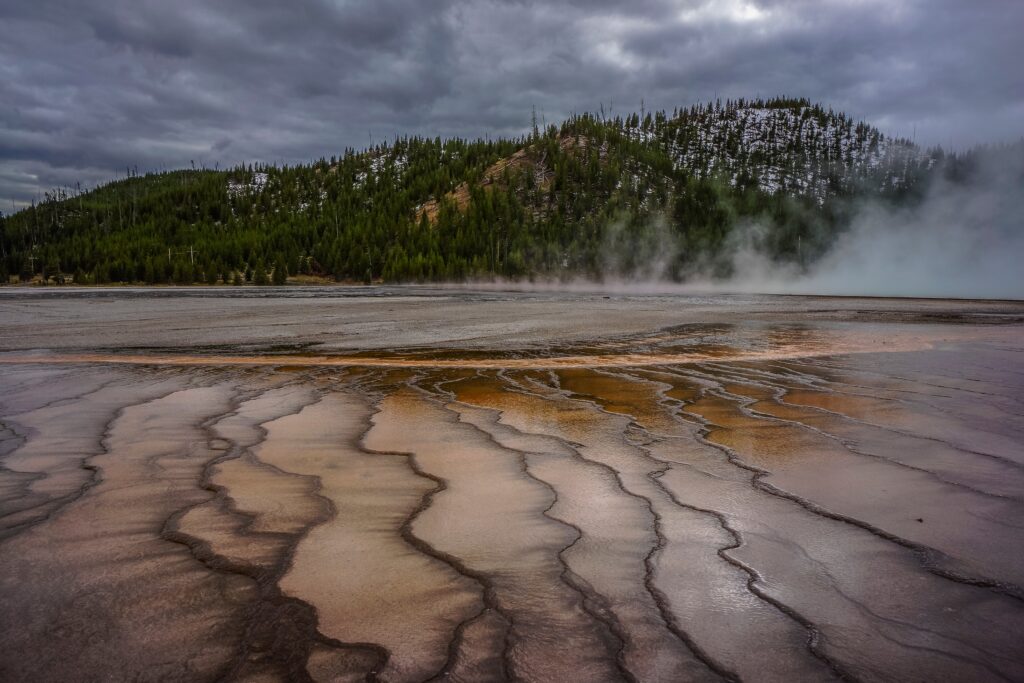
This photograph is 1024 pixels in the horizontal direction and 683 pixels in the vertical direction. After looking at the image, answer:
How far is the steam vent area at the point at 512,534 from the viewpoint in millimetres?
2252

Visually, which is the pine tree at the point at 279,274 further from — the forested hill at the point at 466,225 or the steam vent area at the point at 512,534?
the steam vent area at the point at 512,534

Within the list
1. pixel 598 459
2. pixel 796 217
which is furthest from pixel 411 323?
pixel 796 217

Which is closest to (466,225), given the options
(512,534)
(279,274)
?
(279,274)

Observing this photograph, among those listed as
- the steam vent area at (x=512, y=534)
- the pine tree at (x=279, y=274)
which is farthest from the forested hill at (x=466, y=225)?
the steam vent area at (x=512, y=534)

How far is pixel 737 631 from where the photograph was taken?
2393 mm

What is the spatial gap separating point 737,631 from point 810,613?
0.38m

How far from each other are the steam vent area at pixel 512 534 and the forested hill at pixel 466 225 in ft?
364

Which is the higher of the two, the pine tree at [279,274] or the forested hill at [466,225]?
the forested hill at [466,225]

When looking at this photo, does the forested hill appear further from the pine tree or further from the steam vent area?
the steam vent area

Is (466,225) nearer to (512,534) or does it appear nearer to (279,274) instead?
(279,274)

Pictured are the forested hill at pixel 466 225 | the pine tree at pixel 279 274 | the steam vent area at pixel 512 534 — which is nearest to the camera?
the steam vent area at pixel 512 534

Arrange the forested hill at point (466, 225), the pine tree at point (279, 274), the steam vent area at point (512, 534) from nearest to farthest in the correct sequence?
1. the steam vent area at point (512, 534)
2. the pine tree at point (279, 274)
3. the forested hill at point (466, 225)

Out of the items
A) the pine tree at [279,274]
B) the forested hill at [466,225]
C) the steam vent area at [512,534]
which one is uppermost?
the forested hill at [466,225]

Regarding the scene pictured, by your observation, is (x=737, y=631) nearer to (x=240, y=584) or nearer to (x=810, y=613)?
(x=810, y=613)
